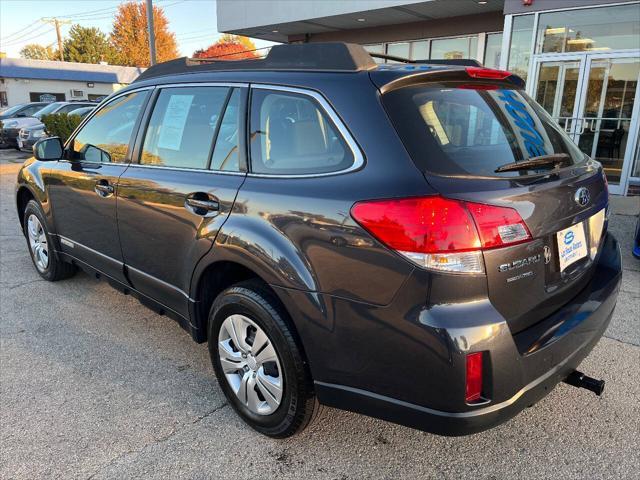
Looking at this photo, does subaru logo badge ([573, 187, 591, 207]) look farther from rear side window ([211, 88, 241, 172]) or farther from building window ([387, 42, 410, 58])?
building window ([387, 42, 410, 58])

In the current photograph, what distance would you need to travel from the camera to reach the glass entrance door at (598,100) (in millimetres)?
8609

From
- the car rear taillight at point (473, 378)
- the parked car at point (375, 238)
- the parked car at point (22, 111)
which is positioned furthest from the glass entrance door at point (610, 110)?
the parked car at point (22, 111)

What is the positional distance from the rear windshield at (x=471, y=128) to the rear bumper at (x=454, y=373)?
0.60 meters

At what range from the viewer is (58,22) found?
199 feet

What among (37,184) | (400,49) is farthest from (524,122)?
(400,49)

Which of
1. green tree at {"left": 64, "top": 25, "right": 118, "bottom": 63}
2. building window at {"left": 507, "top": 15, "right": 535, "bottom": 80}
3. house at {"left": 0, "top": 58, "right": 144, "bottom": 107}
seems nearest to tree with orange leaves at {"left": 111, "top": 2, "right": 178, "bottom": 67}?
green tree at {"left": 64, "top": 25, "right": 118, "bottom": 63}

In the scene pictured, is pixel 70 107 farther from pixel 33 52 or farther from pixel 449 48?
pixel 33 52

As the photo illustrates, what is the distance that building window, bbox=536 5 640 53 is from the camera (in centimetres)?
841

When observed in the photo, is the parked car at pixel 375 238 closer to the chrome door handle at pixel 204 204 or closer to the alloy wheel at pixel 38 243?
the chrome door handle at pixel 204 204

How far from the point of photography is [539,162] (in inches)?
88.0

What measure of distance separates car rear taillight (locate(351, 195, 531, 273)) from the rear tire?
3606 millimetres

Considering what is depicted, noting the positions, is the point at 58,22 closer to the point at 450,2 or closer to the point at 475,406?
the point at 450,2

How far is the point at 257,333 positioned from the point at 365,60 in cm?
137

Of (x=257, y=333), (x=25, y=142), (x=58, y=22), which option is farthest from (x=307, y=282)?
(x=58, y=22)
